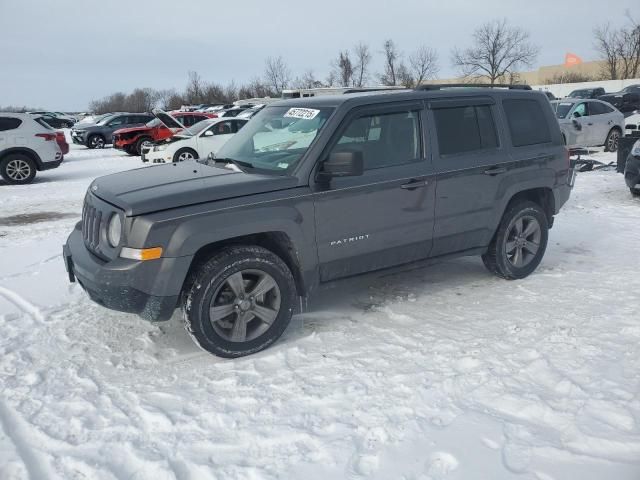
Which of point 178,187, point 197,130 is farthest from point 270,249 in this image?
point 197,130

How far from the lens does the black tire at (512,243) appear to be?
529 cm

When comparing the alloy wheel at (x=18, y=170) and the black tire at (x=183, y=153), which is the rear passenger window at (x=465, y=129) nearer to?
the black tire at (x=183, y=153)

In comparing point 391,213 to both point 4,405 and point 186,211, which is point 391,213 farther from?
point 4,405

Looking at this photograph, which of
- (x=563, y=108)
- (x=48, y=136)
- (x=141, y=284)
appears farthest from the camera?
(x=563, y=108)

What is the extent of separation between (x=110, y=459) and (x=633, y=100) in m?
23.6

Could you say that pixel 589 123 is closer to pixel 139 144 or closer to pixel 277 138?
pixel 277 138

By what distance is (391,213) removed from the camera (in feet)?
14.6

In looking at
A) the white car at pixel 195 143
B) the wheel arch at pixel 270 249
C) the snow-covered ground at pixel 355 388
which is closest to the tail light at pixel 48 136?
the white car at pixel 195 143

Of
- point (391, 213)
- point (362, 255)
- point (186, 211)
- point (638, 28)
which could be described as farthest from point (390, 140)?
point (638, 28)

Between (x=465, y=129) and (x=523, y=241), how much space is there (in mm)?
1349

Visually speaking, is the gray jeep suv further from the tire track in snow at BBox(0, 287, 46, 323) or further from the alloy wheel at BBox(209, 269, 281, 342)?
the tire track in snow at BBox(0, 287, 46, 323)

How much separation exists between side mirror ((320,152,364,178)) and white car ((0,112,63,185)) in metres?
11.6

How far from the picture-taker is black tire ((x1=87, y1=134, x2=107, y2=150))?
78.3 ft

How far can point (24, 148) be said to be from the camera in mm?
13133
